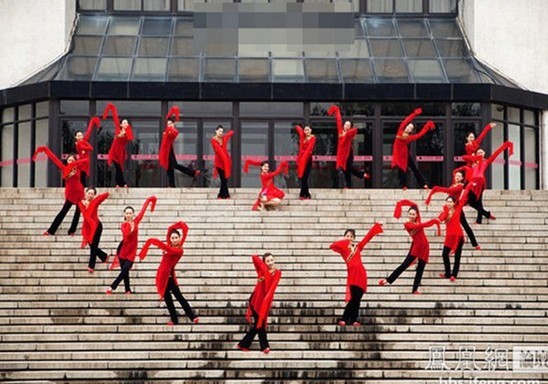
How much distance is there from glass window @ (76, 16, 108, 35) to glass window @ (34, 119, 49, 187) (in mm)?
3263

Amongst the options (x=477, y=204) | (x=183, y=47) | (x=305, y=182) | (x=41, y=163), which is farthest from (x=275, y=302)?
(x=183, y=47)

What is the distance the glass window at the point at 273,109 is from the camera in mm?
29922

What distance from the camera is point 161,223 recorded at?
69.7 ft

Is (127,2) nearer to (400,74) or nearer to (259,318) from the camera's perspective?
(400,74)

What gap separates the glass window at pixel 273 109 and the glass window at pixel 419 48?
3.71m

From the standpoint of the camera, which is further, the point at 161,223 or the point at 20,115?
the point at 20,115

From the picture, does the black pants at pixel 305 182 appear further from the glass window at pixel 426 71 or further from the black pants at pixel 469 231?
the glass window at pixel 426 71

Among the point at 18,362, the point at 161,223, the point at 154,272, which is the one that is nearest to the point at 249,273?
the point at 154,272

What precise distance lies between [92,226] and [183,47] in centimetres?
1359

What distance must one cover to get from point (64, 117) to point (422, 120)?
9.30 metres

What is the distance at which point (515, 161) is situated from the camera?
3106 cm

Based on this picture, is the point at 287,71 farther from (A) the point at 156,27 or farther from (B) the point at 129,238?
(B) the point at 129,238

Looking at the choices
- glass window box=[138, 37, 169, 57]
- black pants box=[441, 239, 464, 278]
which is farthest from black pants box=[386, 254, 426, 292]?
glass window box=[138, 37, 169, 57]

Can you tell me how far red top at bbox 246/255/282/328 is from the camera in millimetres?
15180
